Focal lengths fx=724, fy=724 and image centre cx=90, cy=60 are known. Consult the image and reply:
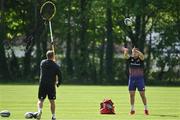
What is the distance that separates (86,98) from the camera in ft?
109

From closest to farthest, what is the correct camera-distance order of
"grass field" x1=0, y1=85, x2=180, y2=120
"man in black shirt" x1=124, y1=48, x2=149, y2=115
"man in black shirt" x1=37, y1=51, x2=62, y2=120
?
"man in black shirt" x1=37, y1=51, x2=62, y2=120
"grass field" x1=0, y1=85, x2=180, y2=120
"man in black shirt" x1=124, y1=48, x2=149, y2=115

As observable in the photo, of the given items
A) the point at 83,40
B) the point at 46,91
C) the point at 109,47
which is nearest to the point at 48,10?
the point at 46,91

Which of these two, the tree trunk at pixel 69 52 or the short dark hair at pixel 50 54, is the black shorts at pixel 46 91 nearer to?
the short dark hair at pixel 50 54

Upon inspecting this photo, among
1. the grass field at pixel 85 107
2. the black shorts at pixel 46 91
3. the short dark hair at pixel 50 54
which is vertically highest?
the short dark hair at pixel 50 54

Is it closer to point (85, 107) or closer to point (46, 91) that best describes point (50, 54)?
point (46, 91)

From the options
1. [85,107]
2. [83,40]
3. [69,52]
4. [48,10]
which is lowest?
[85,107]

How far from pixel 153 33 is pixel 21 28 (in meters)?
12.1

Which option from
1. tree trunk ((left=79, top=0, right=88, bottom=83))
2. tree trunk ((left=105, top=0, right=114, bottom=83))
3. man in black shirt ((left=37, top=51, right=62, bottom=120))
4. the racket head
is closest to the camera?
man in black shirt ((left=37, top=51, right=62, bottom=120))

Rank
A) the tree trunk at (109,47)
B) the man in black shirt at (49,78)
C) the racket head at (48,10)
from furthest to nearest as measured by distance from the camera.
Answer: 1. the tree trunk at (109,47)
2. the racket head at (48,10)
3. the man in black shirt at (49,78)

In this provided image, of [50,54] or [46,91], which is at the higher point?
[50,54]

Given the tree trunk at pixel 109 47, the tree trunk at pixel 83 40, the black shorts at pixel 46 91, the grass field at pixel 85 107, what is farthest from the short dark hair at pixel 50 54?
the tree trunk at pixel 109 47

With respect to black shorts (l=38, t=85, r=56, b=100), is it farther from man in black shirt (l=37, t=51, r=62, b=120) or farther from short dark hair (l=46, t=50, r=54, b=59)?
short dark hair (l=46, t=50, r=54, b=59)

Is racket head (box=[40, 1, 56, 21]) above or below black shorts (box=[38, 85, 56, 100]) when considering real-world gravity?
above

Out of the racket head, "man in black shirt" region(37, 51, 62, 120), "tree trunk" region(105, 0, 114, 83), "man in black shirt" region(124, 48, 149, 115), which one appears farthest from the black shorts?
"tree trunk" region(105, 0, 114, 83)
